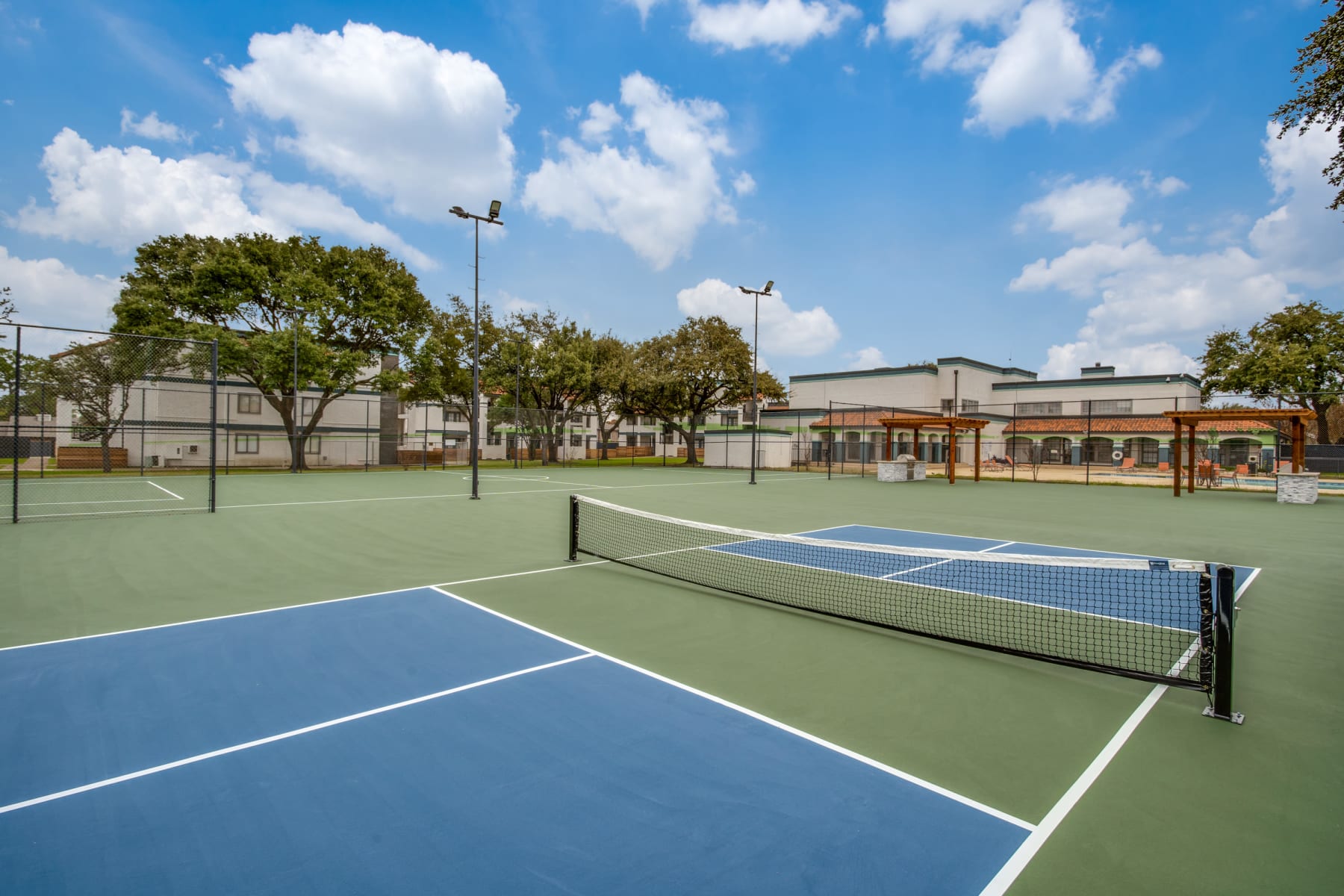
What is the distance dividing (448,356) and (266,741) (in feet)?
110

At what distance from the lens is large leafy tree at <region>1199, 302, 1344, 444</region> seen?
38.2 m

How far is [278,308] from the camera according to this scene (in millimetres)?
30469

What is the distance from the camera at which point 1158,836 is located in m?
2.87

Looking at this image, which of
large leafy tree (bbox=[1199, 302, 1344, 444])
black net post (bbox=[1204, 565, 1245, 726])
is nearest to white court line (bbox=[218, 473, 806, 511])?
black net post (bbox=[1204, 565, 1245, 726])

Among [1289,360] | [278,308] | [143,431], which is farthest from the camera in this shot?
[1289,360]

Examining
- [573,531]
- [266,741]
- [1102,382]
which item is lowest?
[266,741]

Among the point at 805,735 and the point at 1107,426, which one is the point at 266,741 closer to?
the point at 805,735

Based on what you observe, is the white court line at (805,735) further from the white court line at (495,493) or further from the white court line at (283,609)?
the white court line at (495,493)

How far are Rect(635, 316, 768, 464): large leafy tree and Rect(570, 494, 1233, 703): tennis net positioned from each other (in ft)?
94.5

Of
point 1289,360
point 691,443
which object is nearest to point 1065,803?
point 691,443

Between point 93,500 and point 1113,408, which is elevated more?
point 1113,408

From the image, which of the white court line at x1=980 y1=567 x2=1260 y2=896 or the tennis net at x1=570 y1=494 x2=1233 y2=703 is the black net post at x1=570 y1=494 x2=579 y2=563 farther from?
the white court line at x1=980 y1=567 x2=1260 y2=896

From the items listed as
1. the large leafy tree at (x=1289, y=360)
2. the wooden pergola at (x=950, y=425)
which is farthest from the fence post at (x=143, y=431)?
the large leafy tree at (x=1289, y=360)

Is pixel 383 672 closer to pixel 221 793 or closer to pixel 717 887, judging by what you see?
pixel 221 793
